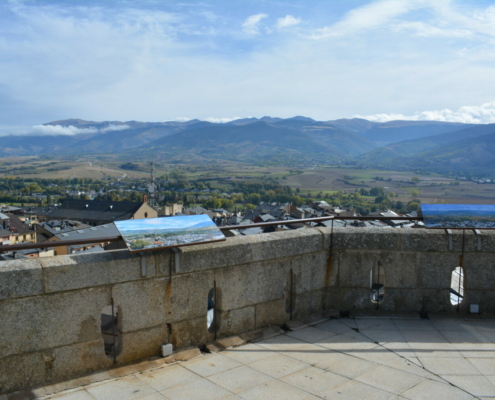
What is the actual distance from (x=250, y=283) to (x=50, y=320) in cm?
245

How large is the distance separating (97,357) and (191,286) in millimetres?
1270

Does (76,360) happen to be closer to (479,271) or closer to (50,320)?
(50,320)

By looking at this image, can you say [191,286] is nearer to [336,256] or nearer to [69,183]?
[336,256]

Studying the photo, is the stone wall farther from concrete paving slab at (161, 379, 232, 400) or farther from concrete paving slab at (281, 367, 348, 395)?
concrete paving slab at (281, 367, 348, 395)

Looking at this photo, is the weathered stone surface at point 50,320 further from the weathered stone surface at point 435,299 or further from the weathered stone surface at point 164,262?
the weathered stone surface at point 435,299

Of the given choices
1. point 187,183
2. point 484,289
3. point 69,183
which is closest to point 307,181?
point 187,183

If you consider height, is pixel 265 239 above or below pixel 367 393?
above

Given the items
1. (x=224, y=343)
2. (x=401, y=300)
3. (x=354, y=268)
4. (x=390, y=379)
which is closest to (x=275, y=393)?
(x=390, y=379)

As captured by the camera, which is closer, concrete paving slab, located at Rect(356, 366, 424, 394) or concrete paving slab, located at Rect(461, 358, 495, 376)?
concrete paving slab, located at Rect(356, 366, 424, 394)

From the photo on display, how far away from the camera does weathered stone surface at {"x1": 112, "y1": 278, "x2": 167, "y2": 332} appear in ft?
16.3

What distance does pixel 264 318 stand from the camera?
20.2ft

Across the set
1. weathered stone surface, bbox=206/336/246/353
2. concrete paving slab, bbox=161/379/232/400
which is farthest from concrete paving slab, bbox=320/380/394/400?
weathered stone surface, bbox=206/336/246/353

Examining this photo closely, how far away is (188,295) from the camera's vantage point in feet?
17.9

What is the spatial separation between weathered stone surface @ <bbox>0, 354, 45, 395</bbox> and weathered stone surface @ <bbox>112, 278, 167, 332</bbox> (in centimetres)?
88
